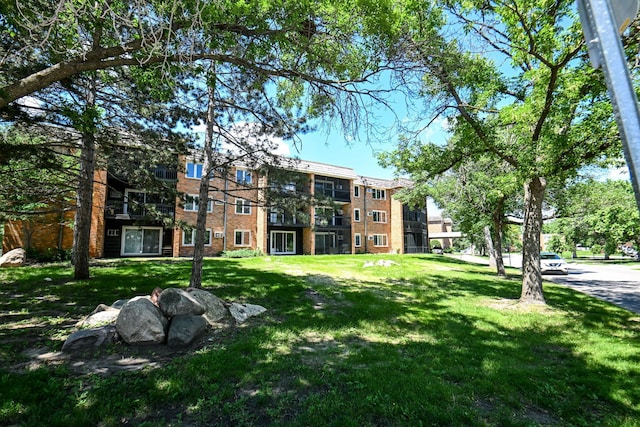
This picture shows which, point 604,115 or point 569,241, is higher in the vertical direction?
point 604,115

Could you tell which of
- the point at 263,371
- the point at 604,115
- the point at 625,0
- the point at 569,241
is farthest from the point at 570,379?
the point at 569,241

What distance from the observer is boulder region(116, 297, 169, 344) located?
478 cm

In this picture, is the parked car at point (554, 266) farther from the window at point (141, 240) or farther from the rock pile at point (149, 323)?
the window at point (141, 240)

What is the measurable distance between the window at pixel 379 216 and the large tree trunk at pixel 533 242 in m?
25.8

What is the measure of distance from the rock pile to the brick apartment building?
13.2ft

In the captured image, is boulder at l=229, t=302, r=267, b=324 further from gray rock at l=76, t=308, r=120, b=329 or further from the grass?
gray rock at l=76, t=308, r=120, b=329

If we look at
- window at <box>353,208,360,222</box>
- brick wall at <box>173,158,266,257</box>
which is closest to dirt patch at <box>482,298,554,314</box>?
brick wall at <box>173,158,266,257</box>

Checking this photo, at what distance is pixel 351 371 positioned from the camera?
158 inches

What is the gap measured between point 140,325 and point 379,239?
31.2m

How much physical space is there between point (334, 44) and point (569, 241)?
1803 inches

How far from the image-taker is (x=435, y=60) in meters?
6.45

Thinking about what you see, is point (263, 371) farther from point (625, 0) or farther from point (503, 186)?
point (503, 186)

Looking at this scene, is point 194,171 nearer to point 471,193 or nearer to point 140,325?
point 471,193

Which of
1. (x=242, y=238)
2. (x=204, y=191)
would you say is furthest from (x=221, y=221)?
(x=204, y=191)
